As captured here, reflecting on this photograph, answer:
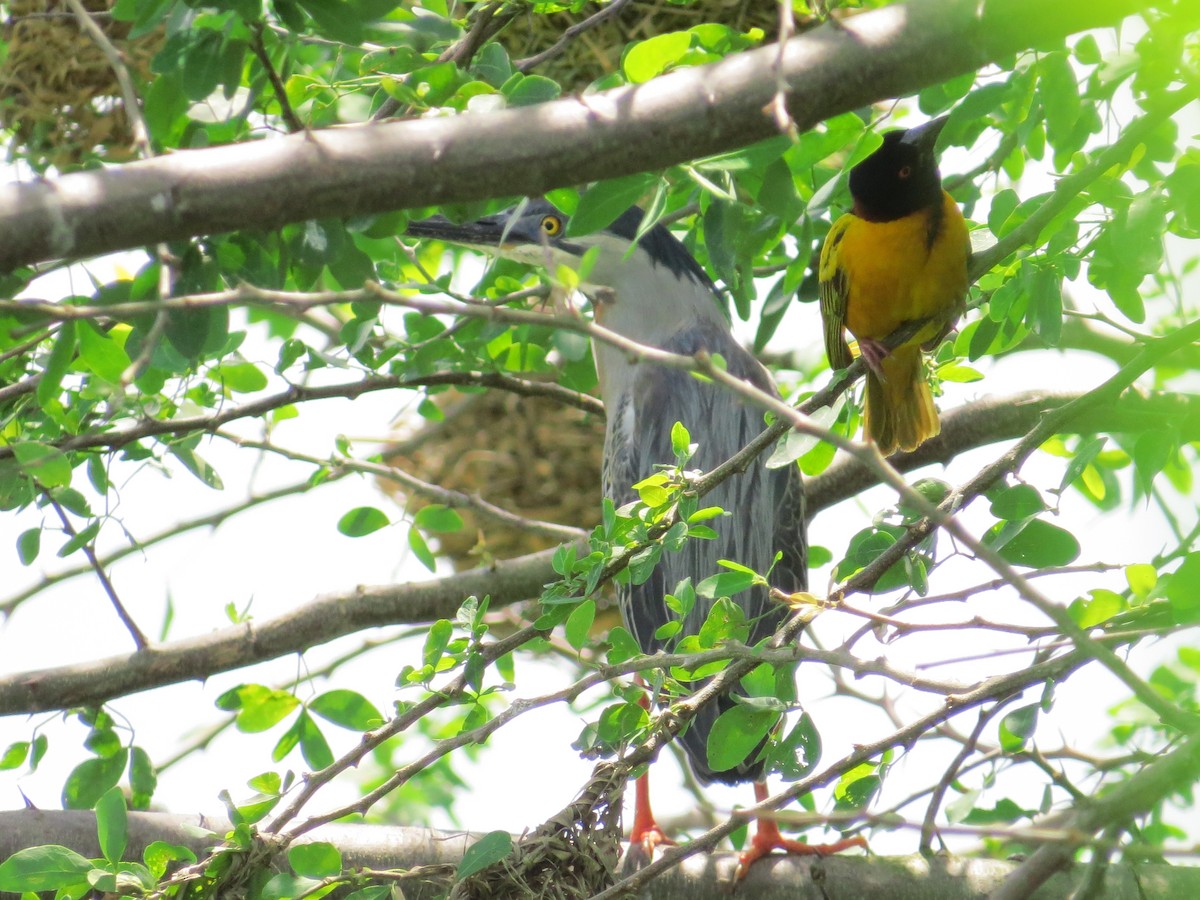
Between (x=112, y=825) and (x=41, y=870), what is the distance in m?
0.08

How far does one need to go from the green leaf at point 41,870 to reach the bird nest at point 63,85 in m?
1.46

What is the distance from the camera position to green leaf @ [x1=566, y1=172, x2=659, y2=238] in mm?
1167

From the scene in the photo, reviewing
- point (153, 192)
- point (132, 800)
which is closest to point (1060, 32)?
point (153, 192)

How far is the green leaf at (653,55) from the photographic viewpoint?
1161 millimetres

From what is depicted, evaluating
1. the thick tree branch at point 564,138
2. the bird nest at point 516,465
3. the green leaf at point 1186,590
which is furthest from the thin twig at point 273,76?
the bird nest at point 516,465

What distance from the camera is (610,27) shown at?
2037 mm

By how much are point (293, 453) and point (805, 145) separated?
1.04 meters

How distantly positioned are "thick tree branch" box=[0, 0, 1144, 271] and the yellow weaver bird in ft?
2.51

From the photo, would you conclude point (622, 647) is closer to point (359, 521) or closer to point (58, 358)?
point (58, 358)

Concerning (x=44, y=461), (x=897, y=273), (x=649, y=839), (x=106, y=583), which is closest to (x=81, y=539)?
(x=106, y=583)

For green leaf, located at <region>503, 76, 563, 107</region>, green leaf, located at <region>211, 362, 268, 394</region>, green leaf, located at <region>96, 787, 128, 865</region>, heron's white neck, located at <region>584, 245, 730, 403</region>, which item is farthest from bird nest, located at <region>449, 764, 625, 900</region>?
heron's white neck, located at <region>584, 245, 730, 403</region>

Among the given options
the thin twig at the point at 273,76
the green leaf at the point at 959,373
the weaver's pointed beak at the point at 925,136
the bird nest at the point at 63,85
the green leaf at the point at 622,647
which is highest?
the bird nest at the point at 63,85

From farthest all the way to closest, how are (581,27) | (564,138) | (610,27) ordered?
(610,27), (581,27), (564,138)

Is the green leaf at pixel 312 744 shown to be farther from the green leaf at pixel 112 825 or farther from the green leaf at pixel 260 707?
the green leaf at pixel 112 825
